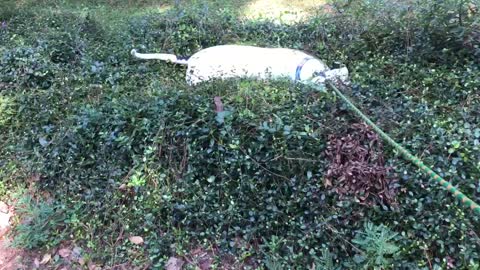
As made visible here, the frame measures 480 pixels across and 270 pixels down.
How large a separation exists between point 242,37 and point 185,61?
2.64ft

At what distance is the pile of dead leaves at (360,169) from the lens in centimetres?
310

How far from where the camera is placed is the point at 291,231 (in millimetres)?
3184

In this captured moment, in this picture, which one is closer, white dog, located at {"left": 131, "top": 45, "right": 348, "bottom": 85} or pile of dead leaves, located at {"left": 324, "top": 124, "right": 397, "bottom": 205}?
pile of dead leaves, located at {"left": 324, "top": 124, "right": 397, "bottom": 205}

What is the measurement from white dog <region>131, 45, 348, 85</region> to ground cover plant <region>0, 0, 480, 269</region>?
0.22 metres

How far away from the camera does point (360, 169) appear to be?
3.13 meters

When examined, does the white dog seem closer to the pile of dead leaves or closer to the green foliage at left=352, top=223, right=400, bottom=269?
the pile of dead leaves

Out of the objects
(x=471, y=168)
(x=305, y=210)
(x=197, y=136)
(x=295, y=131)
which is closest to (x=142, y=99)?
(x=197, y=136)

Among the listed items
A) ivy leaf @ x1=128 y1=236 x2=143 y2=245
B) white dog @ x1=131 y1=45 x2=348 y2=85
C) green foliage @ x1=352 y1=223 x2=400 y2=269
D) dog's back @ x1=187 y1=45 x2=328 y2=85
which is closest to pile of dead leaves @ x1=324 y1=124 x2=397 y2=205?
green foliage @ x1=352 y1=223 x2=400 y2=269

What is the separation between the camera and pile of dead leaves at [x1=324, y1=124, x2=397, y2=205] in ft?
10.2

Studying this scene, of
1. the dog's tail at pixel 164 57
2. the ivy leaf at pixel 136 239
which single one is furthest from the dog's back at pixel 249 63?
the ivy leaf at pixel 136 239

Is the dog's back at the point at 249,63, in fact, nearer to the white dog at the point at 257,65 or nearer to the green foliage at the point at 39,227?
the white dog at the point at 257,65

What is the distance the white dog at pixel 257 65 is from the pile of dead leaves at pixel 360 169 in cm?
73

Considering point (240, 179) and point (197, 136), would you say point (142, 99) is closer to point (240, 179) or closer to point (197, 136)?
point (197, 136)

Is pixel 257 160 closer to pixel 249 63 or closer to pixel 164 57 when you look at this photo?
pixel 249 63
